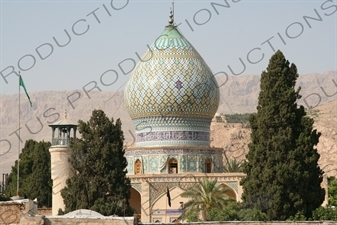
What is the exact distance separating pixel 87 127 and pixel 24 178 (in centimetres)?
1370

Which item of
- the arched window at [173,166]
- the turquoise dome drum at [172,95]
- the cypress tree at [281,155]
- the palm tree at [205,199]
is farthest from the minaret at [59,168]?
the cypress tree at [281,155]

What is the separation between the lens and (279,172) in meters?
31.2

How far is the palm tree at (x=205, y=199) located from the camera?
34.9m

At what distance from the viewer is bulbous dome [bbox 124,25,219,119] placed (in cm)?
4303

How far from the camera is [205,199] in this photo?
35.1 meters

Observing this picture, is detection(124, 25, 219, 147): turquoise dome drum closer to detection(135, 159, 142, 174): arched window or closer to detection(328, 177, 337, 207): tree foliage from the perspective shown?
detection(135, 159, 142, 174): arched window

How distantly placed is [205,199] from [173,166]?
7.22m

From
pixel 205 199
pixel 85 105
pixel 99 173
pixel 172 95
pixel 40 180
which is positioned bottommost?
pixel 205 199

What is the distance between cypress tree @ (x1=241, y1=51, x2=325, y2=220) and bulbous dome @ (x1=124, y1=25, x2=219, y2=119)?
10592mm

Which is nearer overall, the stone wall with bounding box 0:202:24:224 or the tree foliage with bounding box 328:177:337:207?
the stone wall with bounding box 0:202:24:224

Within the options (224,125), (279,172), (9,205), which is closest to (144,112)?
(279,172)

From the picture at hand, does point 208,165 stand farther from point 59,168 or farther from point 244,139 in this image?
point 244,139

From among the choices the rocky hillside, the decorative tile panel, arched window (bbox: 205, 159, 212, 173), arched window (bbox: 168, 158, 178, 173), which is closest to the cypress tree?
the decorative tile panel

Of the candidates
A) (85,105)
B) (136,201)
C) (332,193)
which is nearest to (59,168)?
(136,201)
